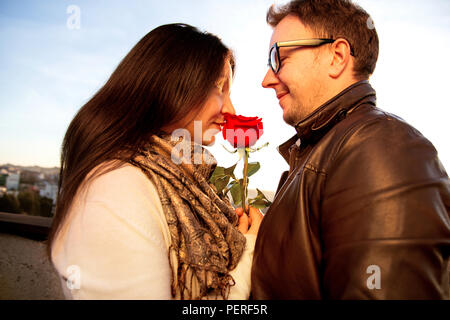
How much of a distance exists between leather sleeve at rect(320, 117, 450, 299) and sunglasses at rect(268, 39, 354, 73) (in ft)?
2.75

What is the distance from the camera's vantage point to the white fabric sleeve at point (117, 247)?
970 mm

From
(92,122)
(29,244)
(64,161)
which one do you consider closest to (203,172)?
(92,122)

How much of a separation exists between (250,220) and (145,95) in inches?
37.6

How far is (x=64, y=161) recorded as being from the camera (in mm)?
1513

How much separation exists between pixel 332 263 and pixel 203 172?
2.72ft

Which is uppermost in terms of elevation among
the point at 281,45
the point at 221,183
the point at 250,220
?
the point at 281,45

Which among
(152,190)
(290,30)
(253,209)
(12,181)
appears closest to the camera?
(152,190)

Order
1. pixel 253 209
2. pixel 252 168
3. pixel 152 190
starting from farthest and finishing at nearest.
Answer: pixel 253 209 → pixel 252 168 → pixel 152 190

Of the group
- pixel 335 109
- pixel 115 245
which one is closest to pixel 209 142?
pixel 335 109

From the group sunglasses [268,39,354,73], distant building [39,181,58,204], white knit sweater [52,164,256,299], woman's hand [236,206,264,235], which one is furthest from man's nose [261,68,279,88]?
distant building [39,181,58,204]

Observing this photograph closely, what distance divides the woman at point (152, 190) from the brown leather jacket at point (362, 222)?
0.27 metres

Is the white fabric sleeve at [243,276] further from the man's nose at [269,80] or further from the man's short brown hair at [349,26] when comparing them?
the man's short brown hair at [349,26]

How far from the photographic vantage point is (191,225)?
1228 millimetres

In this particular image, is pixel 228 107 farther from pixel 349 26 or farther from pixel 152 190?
pixel 349 26
